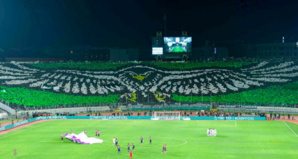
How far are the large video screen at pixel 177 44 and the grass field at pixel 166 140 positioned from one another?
53459 mm

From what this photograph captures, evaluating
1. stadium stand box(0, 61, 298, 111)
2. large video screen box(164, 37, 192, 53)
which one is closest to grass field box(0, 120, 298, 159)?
stadium stand box(0, 61, 298, 111)

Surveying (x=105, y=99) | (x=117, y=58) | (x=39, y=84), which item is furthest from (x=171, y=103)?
(x=117, y=58)

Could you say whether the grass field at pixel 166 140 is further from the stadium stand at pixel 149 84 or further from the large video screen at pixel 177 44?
the large video screen at pixel 177 44

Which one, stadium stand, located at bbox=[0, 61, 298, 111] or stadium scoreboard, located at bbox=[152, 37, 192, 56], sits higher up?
stadium scoreboard, located at bbox=[152, 37, 192, 56]

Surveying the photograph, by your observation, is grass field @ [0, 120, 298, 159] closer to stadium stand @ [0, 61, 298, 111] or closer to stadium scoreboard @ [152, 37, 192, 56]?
stadium stand @ [0, 61, 298, 111]

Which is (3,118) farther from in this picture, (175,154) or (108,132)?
(175,154)

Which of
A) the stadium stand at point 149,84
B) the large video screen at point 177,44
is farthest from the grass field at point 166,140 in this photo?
the large video screen at point 177,44

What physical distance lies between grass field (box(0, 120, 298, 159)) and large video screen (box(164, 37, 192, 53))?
53.5 m

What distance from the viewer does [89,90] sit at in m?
127

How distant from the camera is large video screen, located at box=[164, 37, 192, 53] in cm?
14162

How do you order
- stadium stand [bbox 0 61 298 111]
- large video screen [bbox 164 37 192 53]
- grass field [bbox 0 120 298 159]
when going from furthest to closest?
large video screen [bbox 164 37 192 53] < stadium stand [bbox 0 61 298 111] < grass field [bbox 0 120 298 159]

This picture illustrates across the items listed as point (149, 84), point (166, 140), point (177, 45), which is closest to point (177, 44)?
point (177, 45)

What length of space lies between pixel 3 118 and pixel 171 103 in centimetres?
4907

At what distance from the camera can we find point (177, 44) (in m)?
142
